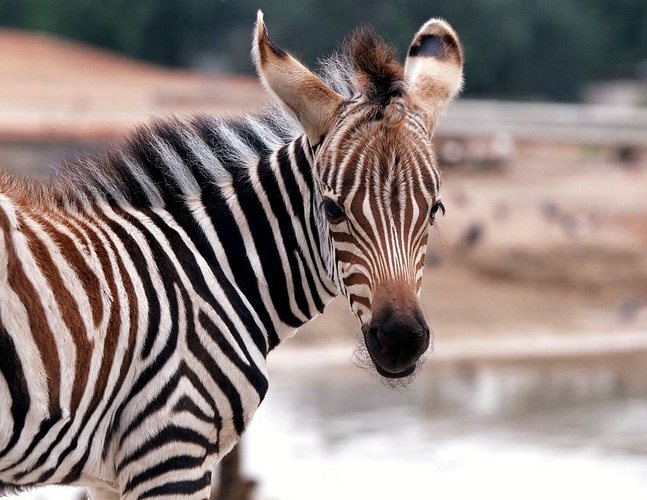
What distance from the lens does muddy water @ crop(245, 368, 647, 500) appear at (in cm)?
1008

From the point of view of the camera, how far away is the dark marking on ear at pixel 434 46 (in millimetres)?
4035

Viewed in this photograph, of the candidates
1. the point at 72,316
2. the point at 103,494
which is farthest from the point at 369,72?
the point at 103,494

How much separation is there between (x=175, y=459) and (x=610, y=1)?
125ft

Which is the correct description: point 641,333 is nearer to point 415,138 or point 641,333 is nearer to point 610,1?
point 415,138

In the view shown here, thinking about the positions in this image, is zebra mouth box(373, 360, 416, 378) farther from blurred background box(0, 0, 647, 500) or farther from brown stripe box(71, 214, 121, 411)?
blurred background box(0, 0, 647, 500)

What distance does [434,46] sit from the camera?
4074 millimetres

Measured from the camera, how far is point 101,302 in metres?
3.44

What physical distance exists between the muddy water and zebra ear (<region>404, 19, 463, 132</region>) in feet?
20.2

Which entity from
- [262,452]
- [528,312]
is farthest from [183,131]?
[528,312]

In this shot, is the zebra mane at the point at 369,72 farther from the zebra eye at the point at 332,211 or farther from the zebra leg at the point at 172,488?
the zebra leg at the point at 172,488

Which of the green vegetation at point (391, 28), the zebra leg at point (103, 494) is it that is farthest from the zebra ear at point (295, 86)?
the green vegetation at point (391, 28)

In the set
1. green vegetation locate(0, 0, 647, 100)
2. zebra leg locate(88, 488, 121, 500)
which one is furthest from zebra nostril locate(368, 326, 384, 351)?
green vegetation locate(0, 0, 647, 100)

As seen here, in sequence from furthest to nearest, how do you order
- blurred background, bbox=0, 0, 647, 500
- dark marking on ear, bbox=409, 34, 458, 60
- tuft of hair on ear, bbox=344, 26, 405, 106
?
blurred background, bbox=0, 0, 647, 500
dark marking on ear, bbox=409, 34, 458, 60
tuft of hair on ear, bbox=344, 26, 405, 106

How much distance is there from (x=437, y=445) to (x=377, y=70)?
27.2ft
